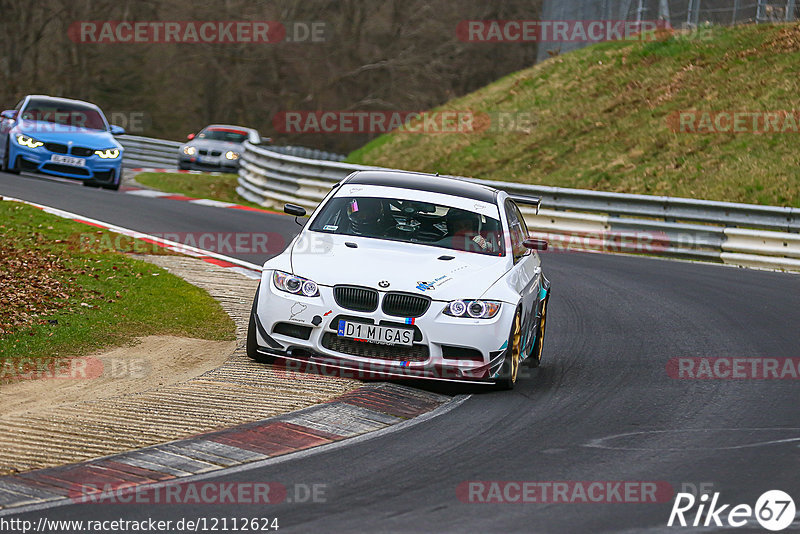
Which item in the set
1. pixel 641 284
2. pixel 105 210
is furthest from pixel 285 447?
pixel 105 210

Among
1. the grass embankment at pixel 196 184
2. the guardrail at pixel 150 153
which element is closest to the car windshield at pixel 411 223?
the grass embankment at pixel 196 184

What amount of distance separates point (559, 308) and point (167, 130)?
42168 mm

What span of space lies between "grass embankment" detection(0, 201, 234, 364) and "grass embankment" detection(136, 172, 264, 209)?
42.1 feet

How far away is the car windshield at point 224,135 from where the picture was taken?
3422cm

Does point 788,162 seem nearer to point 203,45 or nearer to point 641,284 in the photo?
point 641,284

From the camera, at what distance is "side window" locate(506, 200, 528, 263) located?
32.0 ft

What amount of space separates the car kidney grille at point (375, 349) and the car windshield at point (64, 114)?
1578 centimetres

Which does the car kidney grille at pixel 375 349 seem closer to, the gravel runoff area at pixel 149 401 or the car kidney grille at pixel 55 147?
the gravel runoff area at pixel 149 401

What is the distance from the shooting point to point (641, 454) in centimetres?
701

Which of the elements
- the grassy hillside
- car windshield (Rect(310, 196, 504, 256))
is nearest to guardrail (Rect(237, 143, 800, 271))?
the grassy hillside

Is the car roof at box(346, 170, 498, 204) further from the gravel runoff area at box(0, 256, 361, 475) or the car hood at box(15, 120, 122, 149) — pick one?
the car hood at box(15, 120, 122, 149)

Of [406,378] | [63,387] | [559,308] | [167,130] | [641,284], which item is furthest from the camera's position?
[167,130]
